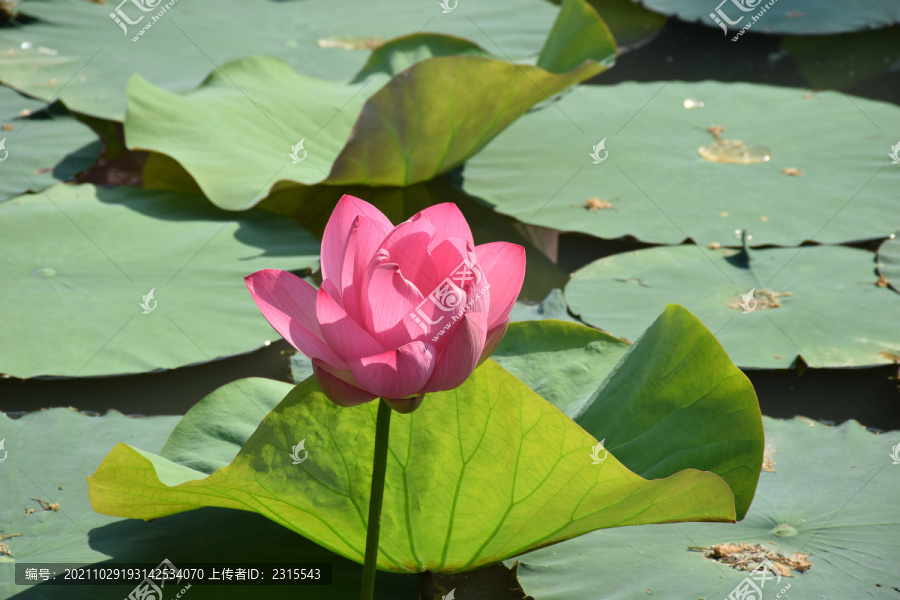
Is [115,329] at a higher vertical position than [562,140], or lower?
lower

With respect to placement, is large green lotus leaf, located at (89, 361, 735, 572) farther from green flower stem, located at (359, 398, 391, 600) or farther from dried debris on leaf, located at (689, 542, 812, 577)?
dried debris on leaf, located at (689, 542, 812, 577)

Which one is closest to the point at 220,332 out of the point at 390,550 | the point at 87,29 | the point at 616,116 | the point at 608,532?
the point at 390,550

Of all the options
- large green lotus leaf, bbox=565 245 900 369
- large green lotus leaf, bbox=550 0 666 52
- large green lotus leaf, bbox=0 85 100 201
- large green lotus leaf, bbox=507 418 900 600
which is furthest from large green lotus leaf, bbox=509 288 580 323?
large green lotus leaf, bbox=550 0 666 52

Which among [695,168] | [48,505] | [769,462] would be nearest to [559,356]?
[769,462]

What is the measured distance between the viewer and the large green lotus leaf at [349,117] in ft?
6.61

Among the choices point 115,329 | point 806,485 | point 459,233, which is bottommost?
point 115,329

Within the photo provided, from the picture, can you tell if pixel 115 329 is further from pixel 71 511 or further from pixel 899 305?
pixel 899 305

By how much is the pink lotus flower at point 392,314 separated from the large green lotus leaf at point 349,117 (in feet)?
4.21

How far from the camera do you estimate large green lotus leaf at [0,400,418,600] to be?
1.08m

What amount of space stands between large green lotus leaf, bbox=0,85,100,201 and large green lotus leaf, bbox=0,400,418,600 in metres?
1.22

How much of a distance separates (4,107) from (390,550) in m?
2.40

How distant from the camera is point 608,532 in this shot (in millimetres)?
1213

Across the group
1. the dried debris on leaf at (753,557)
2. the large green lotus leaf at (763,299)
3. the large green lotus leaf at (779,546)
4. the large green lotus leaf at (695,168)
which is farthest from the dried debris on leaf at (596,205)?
the dried debris on leaf at (753,557)

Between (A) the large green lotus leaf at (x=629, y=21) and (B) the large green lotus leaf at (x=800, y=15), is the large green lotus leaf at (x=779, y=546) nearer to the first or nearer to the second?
(A) the large green lotus leaf at (x=629, y=21)
